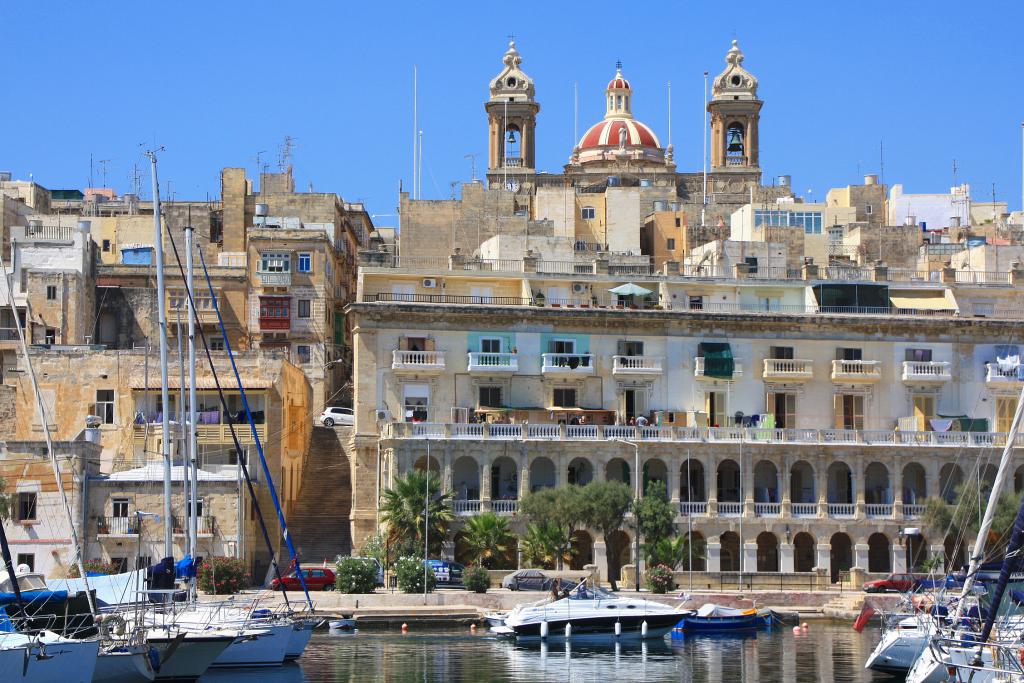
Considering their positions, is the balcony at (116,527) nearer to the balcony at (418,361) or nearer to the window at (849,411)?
the balcony at (418,361)

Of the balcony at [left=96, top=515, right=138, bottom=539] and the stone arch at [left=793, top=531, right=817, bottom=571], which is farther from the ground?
the balcony at [left=96, top=515, right=138, bottom=539]

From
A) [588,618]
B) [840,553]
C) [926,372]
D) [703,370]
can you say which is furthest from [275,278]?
[588,618]

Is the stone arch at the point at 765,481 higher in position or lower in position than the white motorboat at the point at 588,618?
higher

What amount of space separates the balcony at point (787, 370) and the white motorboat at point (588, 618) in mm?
21913

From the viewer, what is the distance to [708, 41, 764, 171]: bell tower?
123000 millimetres

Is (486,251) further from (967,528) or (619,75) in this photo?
(619,75)

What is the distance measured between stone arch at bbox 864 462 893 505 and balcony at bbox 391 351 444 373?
19490mm

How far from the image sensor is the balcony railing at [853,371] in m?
83.8

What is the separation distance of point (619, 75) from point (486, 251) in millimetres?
41186

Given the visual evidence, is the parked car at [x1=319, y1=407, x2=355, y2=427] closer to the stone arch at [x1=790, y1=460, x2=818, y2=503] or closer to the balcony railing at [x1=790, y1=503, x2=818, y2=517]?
the stone arch at [x1=790, y1=460, x2=818, y2=503]

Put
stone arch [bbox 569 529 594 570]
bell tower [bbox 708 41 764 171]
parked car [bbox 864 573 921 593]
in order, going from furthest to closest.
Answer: bell tower [bbox 708 41 764 171], stone arch [bbox 569 529 594 570], parked car [bbox 864 573 921 593]

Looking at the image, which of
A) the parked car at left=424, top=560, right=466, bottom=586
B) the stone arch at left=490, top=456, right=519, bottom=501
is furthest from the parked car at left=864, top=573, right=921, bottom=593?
the parked car at left=424, top=560, right=466, bottom=586

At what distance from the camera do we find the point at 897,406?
277ft

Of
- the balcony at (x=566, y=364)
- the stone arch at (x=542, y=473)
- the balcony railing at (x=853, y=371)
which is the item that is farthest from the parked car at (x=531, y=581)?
the balcony railing at (x=853, y=371)
